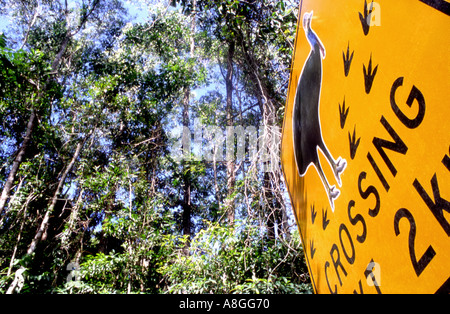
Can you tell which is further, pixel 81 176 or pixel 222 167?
pixel 222 167

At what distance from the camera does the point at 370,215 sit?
0.67 meters

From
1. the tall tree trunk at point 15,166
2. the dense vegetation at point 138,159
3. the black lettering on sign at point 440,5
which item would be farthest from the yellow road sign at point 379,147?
the tall tree trunk at point 15,166

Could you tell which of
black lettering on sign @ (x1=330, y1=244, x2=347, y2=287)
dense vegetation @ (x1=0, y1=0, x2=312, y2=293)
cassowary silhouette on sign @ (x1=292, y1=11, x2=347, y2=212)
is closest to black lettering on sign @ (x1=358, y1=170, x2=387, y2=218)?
cassowary silhouette on sign @ (x1=292, y1=11, x2=347, y2=212)

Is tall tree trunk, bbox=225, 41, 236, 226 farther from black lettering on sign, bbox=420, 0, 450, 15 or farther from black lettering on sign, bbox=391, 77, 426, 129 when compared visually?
black lettering on sign, bbox=420, 0, 450, 15

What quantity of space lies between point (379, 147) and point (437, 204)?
0.21 metres

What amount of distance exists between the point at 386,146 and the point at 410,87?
0.47 ft

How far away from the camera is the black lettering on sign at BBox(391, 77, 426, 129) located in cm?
51

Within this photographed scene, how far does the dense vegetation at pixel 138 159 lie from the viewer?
14.1ft

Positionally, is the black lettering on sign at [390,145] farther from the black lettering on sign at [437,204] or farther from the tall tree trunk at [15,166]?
the tall tree trunk at [15,166]

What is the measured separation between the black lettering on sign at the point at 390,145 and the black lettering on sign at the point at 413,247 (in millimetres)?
94

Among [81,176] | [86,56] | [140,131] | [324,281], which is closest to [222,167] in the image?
[140,131]

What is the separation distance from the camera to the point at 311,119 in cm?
115
